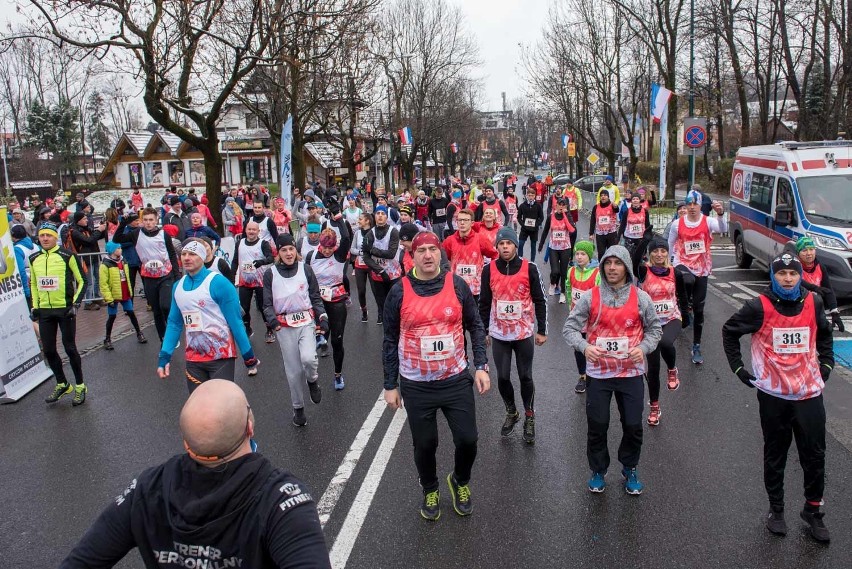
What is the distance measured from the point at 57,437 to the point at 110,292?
13.0ft

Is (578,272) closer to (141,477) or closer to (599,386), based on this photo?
(599,386)

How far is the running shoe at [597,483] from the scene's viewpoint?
16.6ft

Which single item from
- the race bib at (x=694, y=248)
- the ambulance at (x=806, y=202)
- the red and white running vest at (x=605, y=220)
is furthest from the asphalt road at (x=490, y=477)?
the red and white running vest at (x=605, y=220)

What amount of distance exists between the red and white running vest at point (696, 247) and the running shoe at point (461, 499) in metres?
5.30

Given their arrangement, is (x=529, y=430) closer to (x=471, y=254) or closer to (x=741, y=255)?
(x=471, y=254)

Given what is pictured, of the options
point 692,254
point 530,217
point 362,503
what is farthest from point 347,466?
point 530,217

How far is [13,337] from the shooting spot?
827 centimetres

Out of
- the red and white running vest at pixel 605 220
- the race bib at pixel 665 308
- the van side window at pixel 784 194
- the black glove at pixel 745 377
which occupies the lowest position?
the black glove at pixel 745 377

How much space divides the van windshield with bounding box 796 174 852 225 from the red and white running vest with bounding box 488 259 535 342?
824 cm

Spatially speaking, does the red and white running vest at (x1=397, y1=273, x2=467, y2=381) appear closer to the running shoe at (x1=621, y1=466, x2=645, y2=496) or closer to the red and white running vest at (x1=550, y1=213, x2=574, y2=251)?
the running shoe at (x1=621, y1=466, x2=645, y2=496)

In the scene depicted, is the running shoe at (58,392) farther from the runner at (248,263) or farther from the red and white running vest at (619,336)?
the red and white running vest at (619,336)

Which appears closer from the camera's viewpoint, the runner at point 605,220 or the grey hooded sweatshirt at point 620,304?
the grey hooded sweatshirt at point 620,304

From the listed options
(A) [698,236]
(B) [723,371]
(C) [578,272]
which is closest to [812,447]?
(C) [578,272]

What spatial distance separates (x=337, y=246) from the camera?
8727mm
